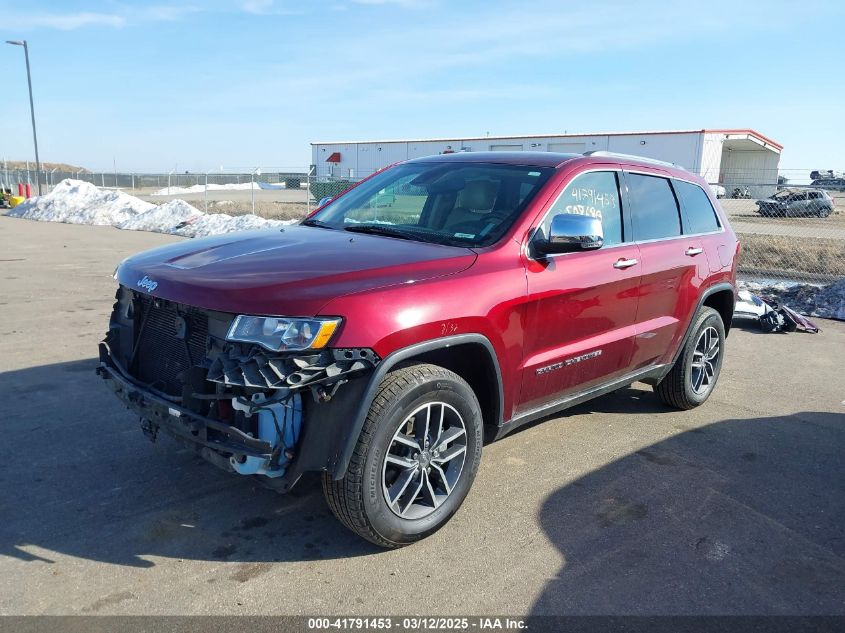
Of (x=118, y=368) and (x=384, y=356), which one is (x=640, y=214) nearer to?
(x=384, y=356)

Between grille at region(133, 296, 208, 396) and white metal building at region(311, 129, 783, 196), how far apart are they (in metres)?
24.2

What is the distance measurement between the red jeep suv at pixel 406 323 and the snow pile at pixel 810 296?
644cm

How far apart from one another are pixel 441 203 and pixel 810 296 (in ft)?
28.1

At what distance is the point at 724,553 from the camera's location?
3.54 metres

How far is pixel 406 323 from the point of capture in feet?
10.5

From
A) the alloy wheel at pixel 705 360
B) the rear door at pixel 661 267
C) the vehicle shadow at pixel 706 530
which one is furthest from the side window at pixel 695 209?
the vehicle shadow at pixel 706 530

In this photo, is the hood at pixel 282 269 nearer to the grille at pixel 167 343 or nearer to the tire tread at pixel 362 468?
the grille at pixel 167 343

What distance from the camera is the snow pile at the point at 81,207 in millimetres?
22797

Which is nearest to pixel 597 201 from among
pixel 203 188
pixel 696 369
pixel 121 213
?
pixel 696 369

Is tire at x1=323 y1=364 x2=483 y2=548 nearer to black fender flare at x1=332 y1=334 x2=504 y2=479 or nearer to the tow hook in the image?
black fender flare at x1=332 y1=334 x2=504 y2=479

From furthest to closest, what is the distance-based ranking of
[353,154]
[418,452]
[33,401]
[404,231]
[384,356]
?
[353,154] → [33,401] → [404,231] → [418,452] → [384,356]

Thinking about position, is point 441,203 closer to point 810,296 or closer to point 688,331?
point 688,331

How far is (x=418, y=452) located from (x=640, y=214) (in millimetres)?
2481

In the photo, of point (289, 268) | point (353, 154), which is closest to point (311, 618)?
point (289, 268)
